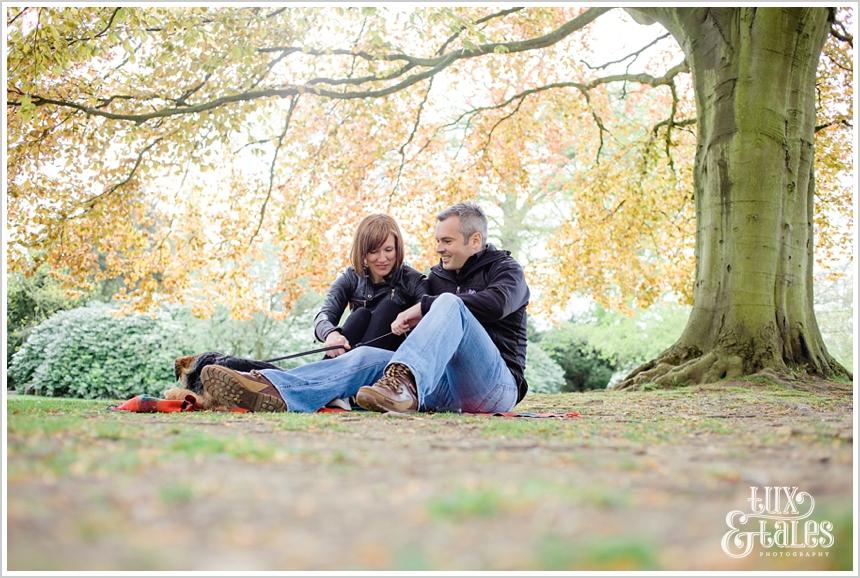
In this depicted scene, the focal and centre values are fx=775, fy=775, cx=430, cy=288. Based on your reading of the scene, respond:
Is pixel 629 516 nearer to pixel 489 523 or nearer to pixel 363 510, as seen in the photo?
pixel 489 523

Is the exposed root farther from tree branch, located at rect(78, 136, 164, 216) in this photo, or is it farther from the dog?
tree branch, located at rect(78, 136, 164, 216)

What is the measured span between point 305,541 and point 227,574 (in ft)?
0.50

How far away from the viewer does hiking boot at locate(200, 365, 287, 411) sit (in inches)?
153

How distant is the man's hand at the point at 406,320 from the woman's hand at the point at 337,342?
31 cm

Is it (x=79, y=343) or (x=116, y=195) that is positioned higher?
(x=116, y=195)

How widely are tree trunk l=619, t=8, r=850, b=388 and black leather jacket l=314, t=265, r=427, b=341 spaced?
113 inches

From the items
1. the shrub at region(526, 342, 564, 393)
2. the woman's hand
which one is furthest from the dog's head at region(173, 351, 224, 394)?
the shrub at region(526, 342, 564, 393)

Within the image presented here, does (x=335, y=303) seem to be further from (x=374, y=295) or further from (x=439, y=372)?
(x=439, y=372)

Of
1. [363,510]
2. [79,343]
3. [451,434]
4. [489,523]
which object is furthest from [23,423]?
[79,343]

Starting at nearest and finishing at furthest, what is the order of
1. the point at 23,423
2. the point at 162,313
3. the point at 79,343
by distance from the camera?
the point at 23,423
the point at 79,343
the point at 162,313

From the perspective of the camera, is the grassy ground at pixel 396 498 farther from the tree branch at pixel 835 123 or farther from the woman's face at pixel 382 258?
the tree branch at pixel 835 123

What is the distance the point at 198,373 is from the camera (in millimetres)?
4230

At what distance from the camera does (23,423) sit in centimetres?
260

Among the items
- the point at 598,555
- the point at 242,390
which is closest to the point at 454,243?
the point at 242,390
